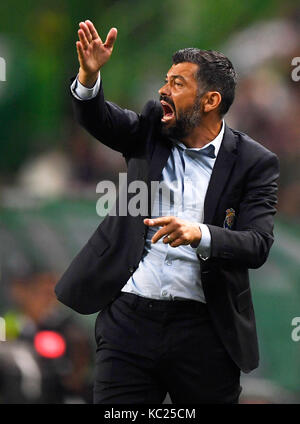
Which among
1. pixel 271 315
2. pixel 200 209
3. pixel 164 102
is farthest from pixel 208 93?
pixel 271 315

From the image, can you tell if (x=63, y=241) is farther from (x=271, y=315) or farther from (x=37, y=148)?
(x=271, y=315)

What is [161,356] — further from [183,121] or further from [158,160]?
[183,121]

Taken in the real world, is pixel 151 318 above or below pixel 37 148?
below

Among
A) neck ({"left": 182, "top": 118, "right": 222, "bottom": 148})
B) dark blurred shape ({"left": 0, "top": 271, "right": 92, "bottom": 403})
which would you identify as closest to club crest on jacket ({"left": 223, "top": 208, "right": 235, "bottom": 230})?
neck ({"left": 182, "top": 118, "right": 222, "bottom": 148})

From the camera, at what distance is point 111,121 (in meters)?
3.20

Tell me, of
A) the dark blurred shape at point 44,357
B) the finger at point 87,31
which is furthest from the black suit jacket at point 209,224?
the dark blurred shape at point 44,357

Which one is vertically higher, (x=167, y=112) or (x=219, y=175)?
(x=167, y=112)

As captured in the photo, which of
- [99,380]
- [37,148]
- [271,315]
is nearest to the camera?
[99,380]

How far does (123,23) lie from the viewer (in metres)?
5.77

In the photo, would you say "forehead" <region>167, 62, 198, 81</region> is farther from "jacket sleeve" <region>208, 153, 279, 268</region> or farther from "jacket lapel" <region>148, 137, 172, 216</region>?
"jacket sleeve" <region>208, 153, 279, 268</region>

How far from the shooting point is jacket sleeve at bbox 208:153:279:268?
10.1 ft

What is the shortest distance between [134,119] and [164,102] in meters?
0.12

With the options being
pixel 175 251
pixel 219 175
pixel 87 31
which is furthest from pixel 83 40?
pixel 175 251

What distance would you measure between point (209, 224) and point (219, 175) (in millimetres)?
177
